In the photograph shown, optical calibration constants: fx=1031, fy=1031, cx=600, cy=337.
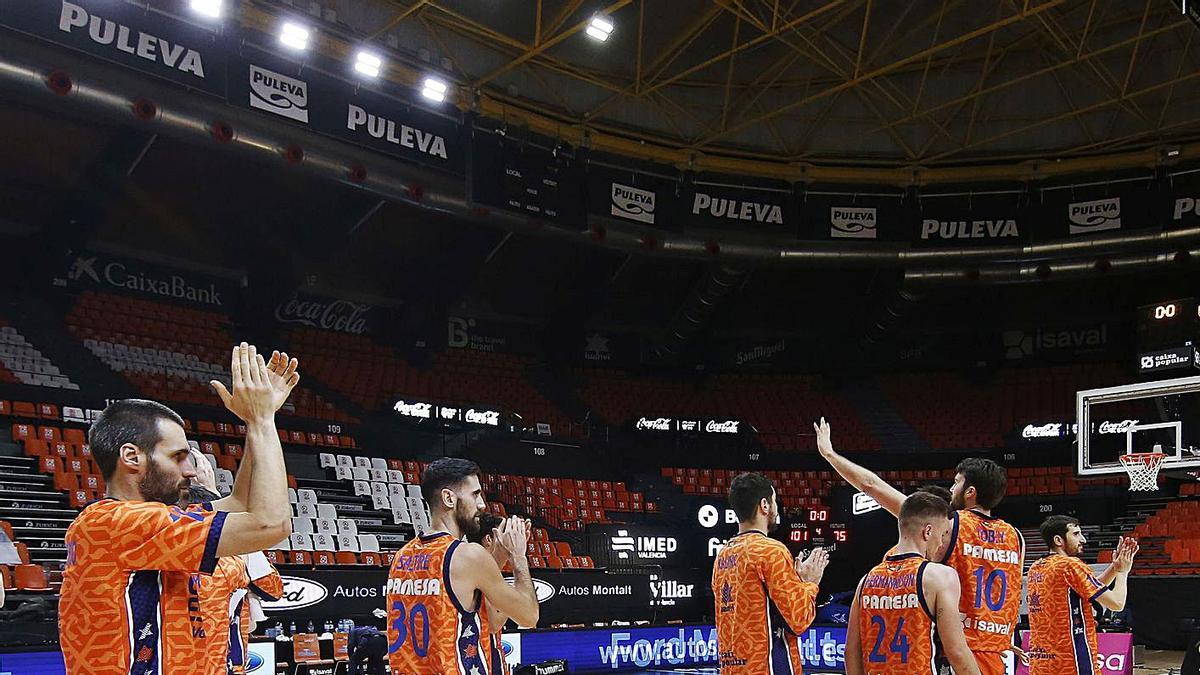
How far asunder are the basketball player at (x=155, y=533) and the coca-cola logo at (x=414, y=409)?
20.7m

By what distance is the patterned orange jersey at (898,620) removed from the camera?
529 cm

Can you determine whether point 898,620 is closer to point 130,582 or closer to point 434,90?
point 130,582

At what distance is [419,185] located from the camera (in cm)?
2048

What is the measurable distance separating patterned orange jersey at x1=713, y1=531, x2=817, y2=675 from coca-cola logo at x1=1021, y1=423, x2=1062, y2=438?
2306 cm

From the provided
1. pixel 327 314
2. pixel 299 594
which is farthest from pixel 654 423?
pixel 299 594

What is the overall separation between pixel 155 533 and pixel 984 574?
4847mm

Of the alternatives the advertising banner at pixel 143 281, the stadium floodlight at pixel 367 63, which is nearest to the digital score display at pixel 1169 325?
the stadium floodlight at pixel 367 63

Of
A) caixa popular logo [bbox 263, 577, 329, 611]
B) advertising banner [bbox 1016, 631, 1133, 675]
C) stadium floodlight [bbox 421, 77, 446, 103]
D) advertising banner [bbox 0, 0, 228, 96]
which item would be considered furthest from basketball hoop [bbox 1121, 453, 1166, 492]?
advertising banner [bbox 0, 0, 228, 96]

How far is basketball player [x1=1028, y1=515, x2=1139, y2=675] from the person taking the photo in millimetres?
8375

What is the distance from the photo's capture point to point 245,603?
246 inches

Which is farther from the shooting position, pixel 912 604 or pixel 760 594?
pixel 760 594

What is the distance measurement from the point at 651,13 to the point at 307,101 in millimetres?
8363

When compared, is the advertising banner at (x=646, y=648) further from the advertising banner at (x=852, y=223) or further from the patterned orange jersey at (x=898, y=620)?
the advertising banner at (x=852, y=223)

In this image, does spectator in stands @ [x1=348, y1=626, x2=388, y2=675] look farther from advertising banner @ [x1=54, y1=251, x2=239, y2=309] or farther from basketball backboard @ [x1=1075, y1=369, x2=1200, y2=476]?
advertising banner @ [x1=54, y1=251, x2=239, y2=309]
